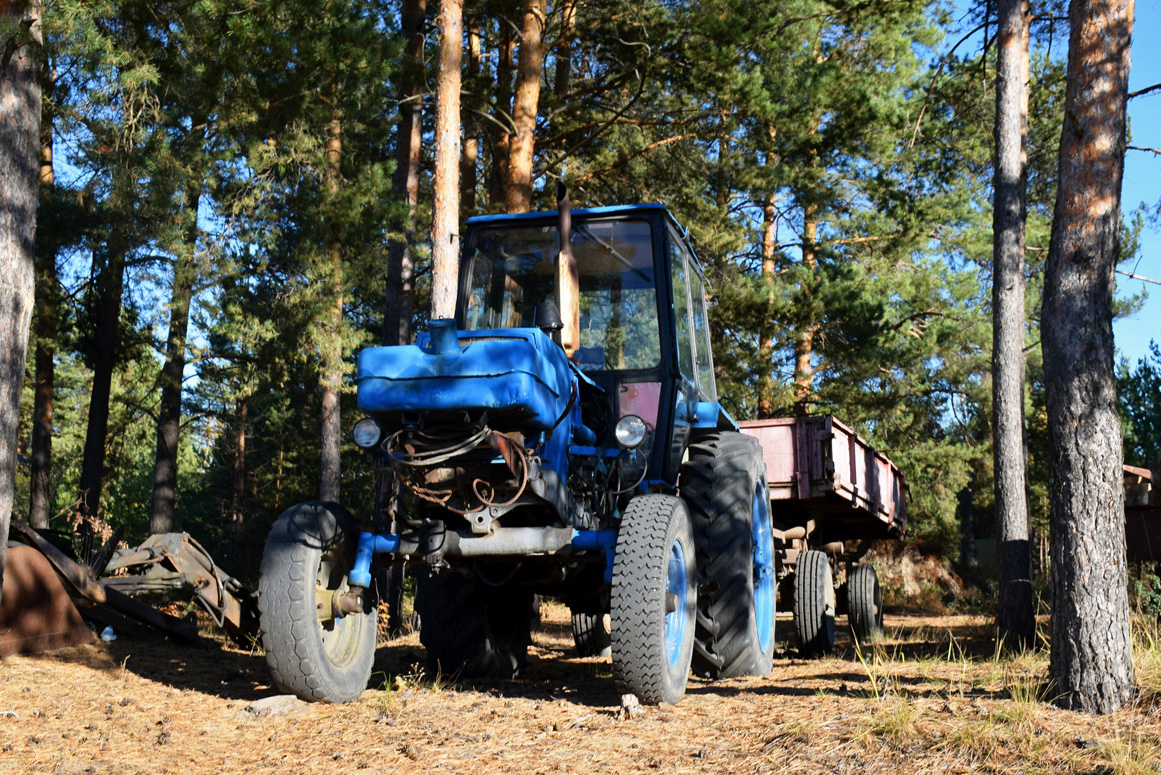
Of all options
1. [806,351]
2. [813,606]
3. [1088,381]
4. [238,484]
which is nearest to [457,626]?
[813,606]

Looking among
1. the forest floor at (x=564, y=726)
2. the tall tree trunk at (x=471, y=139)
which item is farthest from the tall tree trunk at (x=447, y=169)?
the forest floor at (x=564, y=726)

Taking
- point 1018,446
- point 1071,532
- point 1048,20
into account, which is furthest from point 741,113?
point 1071,532

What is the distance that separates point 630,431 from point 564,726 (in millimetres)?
1573

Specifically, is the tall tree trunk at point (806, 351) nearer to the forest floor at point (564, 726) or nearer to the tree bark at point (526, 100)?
the tree bark at point (526, 100)

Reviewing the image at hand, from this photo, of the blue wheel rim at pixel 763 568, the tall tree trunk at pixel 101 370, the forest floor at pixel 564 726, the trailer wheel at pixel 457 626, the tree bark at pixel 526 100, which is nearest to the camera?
the forest floor at pixel 564 726

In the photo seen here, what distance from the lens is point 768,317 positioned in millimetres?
17266

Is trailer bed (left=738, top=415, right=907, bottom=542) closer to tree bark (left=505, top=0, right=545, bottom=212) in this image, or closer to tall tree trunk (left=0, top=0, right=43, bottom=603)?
tree bark (left=505, top=0, right=545, bottom=212)

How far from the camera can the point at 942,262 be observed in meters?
21.2

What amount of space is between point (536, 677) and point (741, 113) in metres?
9.58

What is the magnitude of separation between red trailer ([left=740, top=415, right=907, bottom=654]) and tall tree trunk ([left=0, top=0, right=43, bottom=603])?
6035 mm

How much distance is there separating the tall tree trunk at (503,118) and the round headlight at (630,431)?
26.5 feet

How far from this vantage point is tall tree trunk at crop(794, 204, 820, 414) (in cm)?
1848

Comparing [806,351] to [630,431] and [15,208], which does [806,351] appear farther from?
[15,208]

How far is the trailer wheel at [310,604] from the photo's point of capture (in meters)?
5.32
